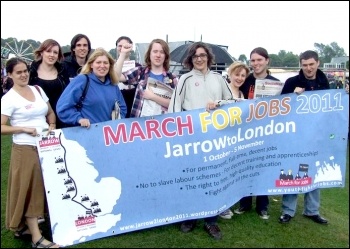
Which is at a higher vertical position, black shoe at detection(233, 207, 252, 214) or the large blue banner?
the large blue banner

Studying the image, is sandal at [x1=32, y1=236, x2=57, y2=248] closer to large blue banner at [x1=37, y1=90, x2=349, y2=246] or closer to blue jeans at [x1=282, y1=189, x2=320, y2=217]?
large blue banner at [x1=37, y1=90, x2=349, y2=246]

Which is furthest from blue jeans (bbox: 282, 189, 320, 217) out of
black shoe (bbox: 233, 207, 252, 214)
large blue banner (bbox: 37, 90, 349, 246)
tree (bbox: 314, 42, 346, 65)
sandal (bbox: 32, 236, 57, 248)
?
tree (bbox: 314, 42, 346, 65)

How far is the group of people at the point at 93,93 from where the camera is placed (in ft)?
10.6

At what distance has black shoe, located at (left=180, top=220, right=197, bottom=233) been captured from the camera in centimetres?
378

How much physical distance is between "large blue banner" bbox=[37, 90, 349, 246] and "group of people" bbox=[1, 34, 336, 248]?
5.6 inches

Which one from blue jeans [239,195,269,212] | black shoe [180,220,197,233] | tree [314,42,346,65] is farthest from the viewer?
tree [314,42,346,65]

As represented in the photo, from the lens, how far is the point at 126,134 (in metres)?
3.51

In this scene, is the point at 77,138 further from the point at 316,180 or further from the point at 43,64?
the point at 316,180

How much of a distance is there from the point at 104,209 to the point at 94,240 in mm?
334

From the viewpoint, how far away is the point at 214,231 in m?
3.71

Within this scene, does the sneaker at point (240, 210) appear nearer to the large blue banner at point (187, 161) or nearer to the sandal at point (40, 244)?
the large blue banner at point (187, 161)

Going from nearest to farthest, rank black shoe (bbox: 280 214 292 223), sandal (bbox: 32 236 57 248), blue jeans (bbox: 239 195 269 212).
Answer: sandal (bbox: 32 236 57 248)
black shoe (bbox: 280 214 292 223)
blue jeans (bbox: 239 195 269 212)

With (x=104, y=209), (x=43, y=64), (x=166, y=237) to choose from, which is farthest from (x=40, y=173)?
(x=166, y=237)

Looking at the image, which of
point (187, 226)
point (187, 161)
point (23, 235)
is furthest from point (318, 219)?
point (23, 235)
